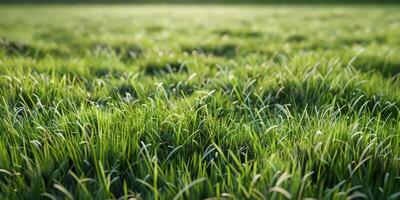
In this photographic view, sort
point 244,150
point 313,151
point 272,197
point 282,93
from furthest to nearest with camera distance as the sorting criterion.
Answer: point 282,93 < point 244,150 < point 313,151 < point 272,197

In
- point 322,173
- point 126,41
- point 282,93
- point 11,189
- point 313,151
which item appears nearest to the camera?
point 11,189

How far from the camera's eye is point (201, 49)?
6.49 m

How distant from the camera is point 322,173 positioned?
170 centimetres

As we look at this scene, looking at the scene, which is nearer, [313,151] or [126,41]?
[313,151]

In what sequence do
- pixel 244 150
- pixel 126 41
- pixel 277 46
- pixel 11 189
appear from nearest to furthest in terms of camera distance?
pixel 11 189
pixel 244 150
pixel 277 46
pixel 126 41

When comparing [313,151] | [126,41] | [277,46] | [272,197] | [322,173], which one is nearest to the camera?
[272,197]

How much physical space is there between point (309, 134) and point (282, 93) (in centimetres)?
105

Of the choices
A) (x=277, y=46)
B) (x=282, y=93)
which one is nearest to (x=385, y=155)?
(x=282, y=93)

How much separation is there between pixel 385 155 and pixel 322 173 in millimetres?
331

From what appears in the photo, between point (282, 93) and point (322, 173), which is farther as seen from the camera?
point (282, 93)

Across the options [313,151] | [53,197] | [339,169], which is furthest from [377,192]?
[53,197]

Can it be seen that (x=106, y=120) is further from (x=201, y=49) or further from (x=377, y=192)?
(x=201, y=49)

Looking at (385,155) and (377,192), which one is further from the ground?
(385,155)

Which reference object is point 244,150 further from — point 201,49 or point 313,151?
point 201,49
